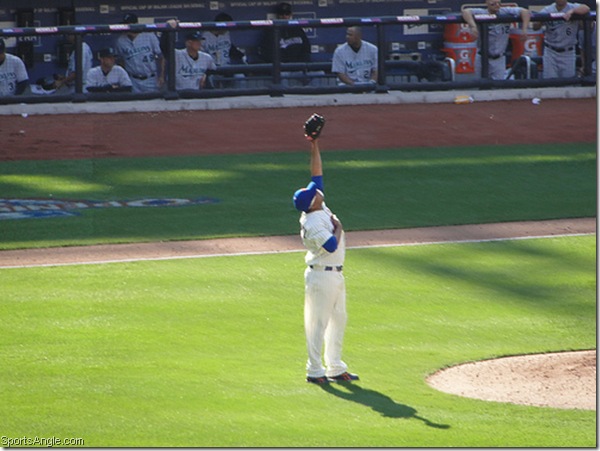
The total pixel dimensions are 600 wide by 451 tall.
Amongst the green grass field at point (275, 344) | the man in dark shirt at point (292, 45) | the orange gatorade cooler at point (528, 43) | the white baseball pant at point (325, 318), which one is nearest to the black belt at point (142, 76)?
the man in dark shirt at point (292, 45)

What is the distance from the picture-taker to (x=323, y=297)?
8711 millimetres

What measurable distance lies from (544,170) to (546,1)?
7.82 m

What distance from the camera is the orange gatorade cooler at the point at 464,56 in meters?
22.1

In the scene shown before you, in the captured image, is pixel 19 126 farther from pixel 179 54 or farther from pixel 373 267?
pixel 373 267

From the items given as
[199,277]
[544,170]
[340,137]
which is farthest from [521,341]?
[340,137]

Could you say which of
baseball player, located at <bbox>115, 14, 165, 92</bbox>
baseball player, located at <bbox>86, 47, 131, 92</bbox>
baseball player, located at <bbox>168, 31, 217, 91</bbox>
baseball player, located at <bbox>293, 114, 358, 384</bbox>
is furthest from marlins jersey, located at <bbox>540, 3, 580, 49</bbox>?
baseball player, located at <bbox>293, 114, 358, 384</bbox>

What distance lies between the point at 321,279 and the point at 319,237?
36cm

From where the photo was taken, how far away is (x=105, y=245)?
1412 centimetres

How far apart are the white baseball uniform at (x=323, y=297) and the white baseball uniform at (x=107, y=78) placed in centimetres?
1135

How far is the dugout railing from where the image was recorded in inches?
769

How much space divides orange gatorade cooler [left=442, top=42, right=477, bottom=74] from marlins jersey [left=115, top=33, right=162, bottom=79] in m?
5.62

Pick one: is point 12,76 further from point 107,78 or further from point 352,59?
point 352,59

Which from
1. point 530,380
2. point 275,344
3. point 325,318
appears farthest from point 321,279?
point 530,380

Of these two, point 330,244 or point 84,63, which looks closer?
point 330,244
